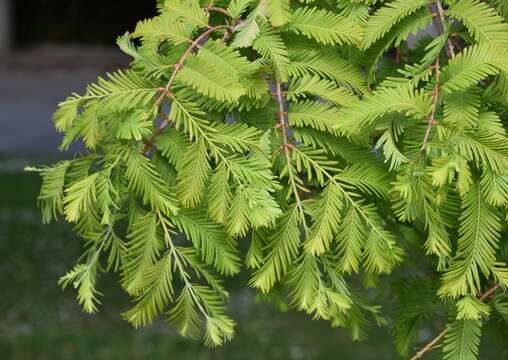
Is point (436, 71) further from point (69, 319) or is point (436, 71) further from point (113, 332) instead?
point (69, 319)

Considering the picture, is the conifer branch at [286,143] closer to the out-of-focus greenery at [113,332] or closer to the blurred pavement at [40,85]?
the out-of-focus greenery at [113,332]

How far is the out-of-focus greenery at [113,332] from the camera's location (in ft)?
14.5

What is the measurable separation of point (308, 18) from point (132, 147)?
38cm

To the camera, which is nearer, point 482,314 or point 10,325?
point 482,314

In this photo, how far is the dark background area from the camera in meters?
19.3

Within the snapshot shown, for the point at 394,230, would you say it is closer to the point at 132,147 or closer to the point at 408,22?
the point at 408,22

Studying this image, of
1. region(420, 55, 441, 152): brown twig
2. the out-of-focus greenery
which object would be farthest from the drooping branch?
the out-of-focus greenery

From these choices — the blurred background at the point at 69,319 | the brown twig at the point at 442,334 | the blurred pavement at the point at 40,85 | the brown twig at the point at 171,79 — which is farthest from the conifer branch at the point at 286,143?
the blurred pavement at the point at 40,85

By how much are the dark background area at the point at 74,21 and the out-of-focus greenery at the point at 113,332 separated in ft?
45.4

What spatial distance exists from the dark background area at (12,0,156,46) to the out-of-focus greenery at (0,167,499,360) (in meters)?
13.8

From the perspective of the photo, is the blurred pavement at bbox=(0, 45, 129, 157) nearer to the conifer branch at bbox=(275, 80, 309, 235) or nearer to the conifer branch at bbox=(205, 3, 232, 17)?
the conifer branch at bbox=(205, 3, 232, 17)

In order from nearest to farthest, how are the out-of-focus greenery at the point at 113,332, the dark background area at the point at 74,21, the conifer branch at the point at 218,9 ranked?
the conifer branch at the point at 218,9 → the out-of-focus greenery at the point at 113,332 → the dark background area at the point at 74,21

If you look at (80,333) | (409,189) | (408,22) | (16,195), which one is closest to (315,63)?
(408,22)

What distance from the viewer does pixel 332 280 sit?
1.41 metres
